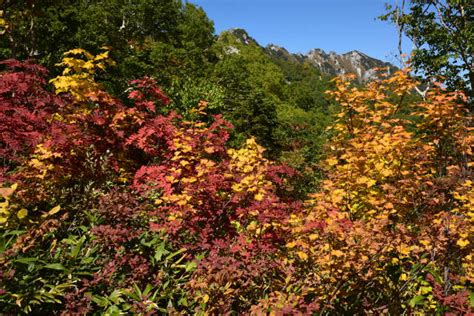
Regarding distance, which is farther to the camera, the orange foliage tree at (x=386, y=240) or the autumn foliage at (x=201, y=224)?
the orange foliage tree at (x=386, y=240)

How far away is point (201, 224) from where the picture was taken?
4.34 metres

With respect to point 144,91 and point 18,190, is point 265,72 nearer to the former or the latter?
point 144,91

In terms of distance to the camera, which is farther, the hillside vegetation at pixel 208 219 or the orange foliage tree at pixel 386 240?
the orange foliage tree at pixel 386 240

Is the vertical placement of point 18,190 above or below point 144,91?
below

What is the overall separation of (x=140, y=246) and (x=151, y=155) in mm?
1968

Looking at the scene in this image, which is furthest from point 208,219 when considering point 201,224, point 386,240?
point 386,240

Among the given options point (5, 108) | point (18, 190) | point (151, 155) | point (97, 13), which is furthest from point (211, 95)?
point (18, 190)

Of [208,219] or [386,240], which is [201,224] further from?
[386,240]

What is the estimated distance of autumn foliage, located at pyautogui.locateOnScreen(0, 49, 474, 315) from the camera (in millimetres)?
3111

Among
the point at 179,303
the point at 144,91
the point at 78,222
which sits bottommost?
the point at 179,303

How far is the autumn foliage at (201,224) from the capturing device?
311 centimetres

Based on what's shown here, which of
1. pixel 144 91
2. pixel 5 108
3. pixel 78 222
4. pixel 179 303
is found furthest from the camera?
pixel 144 91

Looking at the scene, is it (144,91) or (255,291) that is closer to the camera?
(255,291)

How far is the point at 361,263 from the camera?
3.26m
